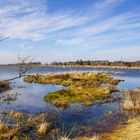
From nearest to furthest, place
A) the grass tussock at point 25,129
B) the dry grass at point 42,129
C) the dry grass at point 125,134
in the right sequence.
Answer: the dry grass at point 125,134 → the grass tussock at point 25,129 → the dry grass at point 42,129

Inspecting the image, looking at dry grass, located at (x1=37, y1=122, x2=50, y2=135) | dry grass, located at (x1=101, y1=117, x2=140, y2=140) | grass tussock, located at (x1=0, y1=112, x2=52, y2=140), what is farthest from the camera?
dry grass, located at (x1=37, y1=122, x2=50, y2=135)

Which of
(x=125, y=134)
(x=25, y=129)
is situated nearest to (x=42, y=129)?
(x=25, y=129)

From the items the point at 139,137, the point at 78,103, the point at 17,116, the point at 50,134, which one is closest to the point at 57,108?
the point at 78,103

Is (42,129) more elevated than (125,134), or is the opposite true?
(42,129)

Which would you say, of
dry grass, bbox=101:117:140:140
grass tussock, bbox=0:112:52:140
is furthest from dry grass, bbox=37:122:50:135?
dry grass, bbox=101:117:140:140

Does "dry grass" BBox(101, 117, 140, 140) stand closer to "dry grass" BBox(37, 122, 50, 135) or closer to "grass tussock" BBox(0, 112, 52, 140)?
"dry grass" BBox(37, 122, 50, 135)

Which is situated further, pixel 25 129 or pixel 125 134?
pixel 25 129

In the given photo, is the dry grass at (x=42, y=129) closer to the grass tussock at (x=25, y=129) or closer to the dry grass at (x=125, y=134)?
the grass tussock at (x=25, y=129)

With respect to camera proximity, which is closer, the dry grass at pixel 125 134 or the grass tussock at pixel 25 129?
the dry grass at pixel 125 134

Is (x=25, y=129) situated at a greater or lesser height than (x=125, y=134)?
greater

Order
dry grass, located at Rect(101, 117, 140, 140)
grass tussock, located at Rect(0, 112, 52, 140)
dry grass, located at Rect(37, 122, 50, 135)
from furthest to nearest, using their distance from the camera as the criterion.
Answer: dry grass, located at Rect(37, 122, 50, 135), grass tussock, located at Rect(0, 112, 52, 140), dry grass, located at Rect(101, 117, 140, 140)

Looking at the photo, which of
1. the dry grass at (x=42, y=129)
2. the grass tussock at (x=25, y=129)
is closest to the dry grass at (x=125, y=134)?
the dry grass at (x=42, y=129)

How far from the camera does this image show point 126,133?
50.9 ft

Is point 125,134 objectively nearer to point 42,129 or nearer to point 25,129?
point 42,129
